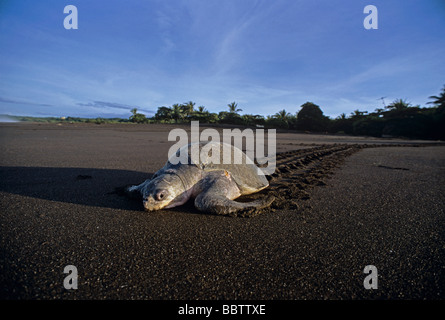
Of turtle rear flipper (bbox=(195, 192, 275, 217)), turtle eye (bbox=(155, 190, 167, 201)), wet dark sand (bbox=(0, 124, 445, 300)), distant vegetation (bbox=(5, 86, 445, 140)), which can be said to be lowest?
wet dark sand (bbox=(0, 124, 445, 300))

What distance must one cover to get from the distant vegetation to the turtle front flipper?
2922 cm

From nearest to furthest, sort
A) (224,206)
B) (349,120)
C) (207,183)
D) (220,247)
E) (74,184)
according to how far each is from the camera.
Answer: (220,247) < (224,206) < (207,183) < (74,184) < (349,120)

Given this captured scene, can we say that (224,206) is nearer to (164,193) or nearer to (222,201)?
(222,201)

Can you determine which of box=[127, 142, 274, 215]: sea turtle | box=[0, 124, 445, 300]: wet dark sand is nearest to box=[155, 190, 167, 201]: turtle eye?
box=[127, 142, 274, 215]: sea turtle

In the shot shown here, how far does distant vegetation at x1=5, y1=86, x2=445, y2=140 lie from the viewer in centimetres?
2356

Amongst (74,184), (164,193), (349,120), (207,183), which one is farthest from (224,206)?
(349,120)

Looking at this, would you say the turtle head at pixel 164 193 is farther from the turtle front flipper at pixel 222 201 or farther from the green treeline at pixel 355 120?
the green treeline at pixel 355 120

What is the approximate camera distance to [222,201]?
216 centimetres

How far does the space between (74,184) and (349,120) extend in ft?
123

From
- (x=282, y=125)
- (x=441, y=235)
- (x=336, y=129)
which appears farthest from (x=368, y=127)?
(x=441, y=235)

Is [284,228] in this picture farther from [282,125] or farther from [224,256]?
[282,125]

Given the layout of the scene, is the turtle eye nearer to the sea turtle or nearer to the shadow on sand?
the sea turtle

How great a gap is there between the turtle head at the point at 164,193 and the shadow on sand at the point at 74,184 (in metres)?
0.25

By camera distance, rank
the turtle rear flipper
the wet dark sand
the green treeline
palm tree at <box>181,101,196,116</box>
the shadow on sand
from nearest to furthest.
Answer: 1. the wet dark sand
2. the turtle rear flipper
3. the shadow on sand
4. the green treeline
5. palm tree at <box>181,101,196,116</box>
